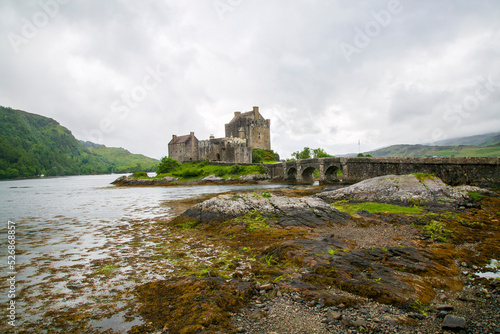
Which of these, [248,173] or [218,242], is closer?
[218,242]

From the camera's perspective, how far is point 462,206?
16.7m

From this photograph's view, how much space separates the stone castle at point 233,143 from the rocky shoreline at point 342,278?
168 feet

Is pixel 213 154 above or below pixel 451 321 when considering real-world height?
above

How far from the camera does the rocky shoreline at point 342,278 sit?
5.14 meters

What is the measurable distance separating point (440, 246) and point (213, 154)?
201ft

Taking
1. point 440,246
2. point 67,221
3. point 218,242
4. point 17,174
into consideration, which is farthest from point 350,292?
point 17,174

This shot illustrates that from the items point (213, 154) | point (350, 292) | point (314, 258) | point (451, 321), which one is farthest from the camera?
point (213, 154)

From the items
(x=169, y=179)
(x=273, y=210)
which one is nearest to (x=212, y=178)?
(x=169, y=179)

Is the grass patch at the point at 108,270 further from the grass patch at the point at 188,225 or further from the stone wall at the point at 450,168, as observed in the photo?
the stone wall at the point at 450,168

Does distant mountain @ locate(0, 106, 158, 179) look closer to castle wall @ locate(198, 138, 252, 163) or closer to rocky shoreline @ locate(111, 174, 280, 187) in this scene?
rocky shoreline @ locate(111, 174, 280, 187)

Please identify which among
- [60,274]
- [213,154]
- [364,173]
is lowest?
[60,274]

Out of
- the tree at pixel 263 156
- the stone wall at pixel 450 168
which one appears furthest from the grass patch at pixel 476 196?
the tree at pixel 263 156

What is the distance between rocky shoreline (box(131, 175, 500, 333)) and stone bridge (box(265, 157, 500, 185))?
938 centimetres

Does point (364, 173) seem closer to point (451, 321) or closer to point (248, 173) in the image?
point (248, 173)
